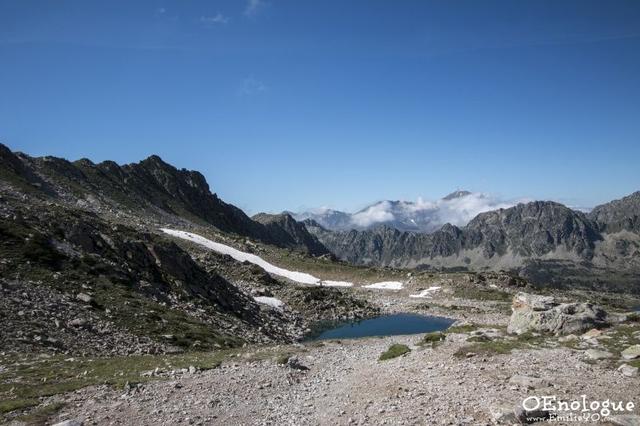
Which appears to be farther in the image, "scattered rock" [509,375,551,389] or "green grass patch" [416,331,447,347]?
"green grass patch" [416,331,447,347]

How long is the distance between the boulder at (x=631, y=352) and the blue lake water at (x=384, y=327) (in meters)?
42.0

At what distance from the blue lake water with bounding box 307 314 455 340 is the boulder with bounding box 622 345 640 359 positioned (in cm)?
4203

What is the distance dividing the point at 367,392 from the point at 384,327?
5231 cm

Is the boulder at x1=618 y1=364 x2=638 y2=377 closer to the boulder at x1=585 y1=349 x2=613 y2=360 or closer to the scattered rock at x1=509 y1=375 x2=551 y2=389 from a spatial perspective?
the boulder at x1=585 y1=349 x2=613 y2=360

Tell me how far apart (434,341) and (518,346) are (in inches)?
292

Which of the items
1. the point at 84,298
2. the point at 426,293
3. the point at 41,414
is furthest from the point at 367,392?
the point at 426,293

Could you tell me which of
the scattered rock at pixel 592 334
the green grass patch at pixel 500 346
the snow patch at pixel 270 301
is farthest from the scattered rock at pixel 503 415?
the snow patch at pixel 270 301

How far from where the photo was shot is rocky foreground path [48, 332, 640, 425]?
62.2 feet

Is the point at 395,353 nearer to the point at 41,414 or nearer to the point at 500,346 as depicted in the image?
the point at 500,346

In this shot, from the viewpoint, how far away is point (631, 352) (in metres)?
25.2

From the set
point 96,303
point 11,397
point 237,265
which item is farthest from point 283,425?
point 237,265

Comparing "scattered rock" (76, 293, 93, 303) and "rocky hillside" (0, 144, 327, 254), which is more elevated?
"rocky hillside" (0, 144, 327, 254)

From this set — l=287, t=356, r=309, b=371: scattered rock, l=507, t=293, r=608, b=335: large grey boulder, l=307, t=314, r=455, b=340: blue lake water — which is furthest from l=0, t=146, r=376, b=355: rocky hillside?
l=507, t=293, r=608, b=335: large grey boulder

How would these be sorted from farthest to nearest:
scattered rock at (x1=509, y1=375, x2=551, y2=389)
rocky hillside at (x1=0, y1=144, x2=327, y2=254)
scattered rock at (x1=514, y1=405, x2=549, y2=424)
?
rocky hillside at (x1=0, y1=144, x2=327, y2=254), scattered rock at (x1=509, y1=375, x2=551, y2=389), scattered rock at (x1=514, y1=405, x2=549, y2=424)
